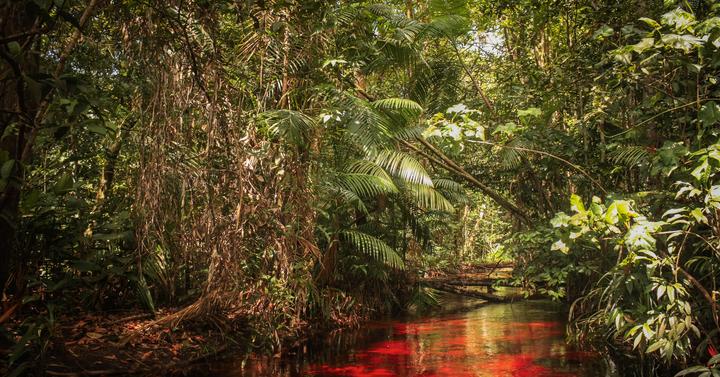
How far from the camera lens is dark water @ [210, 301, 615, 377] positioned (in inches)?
207

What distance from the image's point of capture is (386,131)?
6.32 metres

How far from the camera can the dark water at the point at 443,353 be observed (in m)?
5.27

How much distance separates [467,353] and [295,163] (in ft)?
9.77

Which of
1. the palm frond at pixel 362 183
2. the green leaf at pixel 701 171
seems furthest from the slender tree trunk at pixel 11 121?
the palm frond at pixel 362 183

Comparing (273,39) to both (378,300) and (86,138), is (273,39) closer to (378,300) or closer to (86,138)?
(86,138)

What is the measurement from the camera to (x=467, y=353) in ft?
20.0

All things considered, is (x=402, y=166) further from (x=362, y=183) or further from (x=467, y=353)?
(x=467, y=353)

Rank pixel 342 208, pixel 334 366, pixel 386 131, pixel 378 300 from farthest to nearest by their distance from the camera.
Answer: pixel 378 300 < pixel 342 208 < pixel 386 131 < pixel 334 366

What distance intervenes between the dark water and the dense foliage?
15.3 inches

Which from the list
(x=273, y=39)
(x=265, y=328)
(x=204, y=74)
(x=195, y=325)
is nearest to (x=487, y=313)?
(x=265, y=328)

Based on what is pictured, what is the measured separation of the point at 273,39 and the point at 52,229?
104 inches

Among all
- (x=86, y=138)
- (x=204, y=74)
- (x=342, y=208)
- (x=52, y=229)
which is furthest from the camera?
(x=342, y=208)

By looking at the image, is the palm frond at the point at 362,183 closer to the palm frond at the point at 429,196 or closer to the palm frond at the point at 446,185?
the palm frond at the point at 429,196

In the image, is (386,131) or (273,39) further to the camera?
(386,131)
